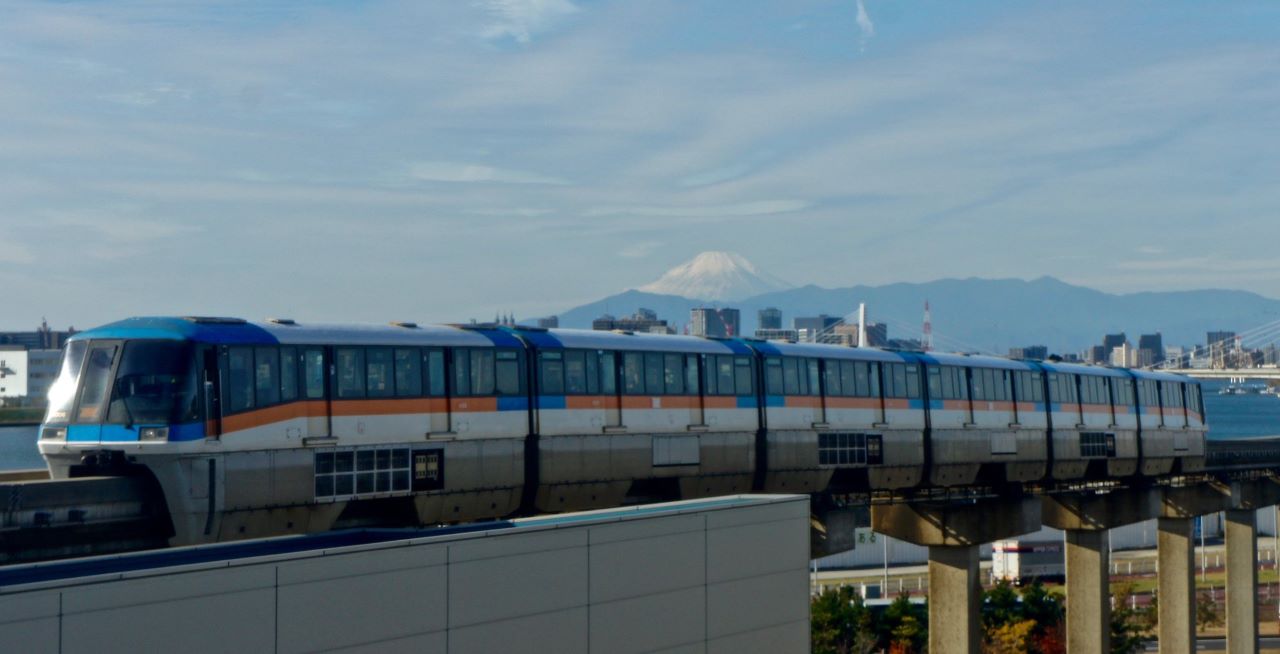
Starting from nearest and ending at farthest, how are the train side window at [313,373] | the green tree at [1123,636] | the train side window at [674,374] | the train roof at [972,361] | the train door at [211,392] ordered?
the train door at [211,392] < the train side window at [313,373] < the train side window at [674,374] < the train roof at [972,361] < the green tree at [1123,636]

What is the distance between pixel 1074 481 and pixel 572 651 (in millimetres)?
36095

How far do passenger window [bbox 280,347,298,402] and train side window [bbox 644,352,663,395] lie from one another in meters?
9.63

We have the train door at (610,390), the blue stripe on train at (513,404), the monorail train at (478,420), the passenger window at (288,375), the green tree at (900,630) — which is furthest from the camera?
the green tree at (900,630)

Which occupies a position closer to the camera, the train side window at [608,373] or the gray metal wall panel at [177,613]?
the gray metal wall panel at [177,613]

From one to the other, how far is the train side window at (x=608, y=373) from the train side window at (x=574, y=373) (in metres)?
0.58

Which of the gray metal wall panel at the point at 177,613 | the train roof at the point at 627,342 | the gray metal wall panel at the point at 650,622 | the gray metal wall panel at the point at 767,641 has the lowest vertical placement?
the gray metal wall panel at the point at 767,641

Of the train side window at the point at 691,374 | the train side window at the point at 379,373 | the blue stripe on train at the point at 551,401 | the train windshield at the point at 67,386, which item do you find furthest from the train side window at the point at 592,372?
the train windshield at the point at 67,386

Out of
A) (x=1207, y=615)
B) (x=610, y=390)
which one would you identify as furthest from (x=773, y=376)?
(x=1207, y=615)

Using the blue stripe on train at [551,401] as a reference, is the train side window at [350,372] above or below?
above

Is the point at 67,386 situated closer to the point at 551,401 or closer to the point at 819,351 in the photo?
the point at 551,401

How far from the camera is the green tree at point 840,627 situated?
5800 centimetres

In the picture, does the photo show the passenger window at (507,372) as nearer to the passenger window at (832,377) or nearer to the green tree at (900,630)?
the passenger window at (832,377)

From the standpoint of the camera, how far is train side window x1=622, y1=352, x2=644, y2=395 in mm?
29953

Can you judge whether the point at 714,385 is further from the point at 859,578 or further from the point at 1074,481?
the point at 859,578
